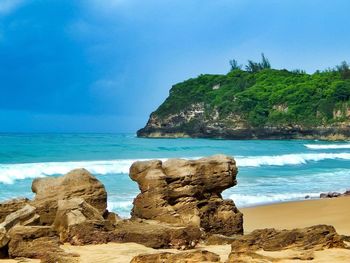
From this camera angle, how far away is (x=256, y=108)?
329 feet

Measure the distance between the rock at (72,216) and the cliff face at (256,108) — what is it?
7736cm

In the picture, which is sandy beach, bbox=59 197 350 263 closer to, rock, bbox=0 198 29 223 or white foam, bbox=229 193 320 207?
white foam, bbox=229 193 320 207

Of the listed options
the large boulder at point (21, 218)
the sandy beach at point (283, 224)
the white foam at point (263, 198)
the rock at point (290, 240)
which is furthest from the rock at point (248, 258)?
the white foam at point (263, 198)

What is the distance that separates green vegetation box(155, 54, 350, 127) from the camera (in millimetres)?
92375

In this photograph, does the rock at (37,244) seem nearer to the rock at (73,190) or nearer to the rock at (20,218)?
the rock at (20,218)

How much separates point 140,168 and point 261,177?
14228 millimetres

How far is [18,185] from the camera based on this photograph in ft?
67.8

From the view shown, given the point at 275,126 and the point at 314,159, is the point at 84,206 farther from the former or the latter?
the point at 275,126

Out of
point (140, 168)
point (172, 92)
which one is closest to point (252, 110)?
point (172, 92)

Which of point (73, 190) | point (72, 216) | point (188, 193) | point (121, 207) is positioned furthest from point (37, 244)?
point (121, 207)

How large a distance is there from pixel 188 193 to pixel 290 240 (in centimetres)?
286

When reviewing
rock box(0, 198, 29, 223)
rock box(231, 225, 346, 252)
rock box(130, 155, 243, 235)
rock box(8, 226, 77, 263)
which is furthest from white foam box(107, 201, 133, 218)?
rock box(231, 225, 346, 252)

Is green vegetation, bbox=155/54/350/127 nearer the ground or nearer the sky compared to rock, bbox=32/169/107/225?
nearer the sky

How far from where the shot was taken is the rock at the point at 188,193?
928 centimetres
